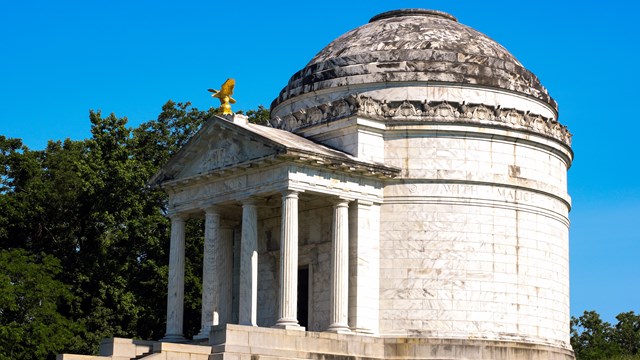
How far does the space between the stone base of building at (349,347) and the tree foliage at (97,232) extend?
19.6 m

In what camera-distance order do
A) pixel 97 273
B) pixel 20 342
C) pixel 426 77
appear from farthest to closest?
pixel 97 273 → pixel 20 342 → pixel 426 77

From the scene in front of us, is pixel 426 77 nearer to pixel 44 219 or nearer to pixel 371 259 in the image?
pixel 371 259

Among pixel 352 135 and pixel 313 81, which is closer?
pixel 352 135

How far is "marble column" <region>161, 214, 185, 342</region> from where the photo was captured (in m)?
43.9

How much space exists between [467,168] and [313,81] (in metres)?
7.29

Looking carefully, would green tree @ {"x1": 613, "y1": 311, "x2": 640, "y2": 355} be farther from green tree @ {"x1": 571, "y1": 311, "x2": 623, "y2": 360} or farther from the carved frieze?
the carved frieze

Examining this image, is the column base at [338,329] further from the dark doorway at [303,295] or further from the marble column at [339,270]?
the dark doorway at [303,295]

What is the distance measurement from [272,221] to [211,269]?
9.58 ft

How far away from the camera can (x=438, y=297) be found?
4109cm

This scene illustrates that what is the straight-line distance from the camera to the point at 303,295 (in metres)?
42.8

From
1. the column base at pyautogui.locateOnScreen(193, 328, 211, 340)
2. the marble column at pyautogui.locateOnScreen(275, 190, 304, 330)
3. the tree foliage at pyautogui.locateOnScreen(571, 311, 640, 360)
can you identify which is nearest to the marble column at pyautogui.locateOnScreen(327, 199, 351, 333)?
the marble column at pyautogui.locateOnScreen(275, 190, 304, 330)

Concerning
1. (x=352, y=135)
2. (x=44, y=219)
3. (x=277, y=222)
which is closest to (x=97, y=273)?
(x=44, y=219)

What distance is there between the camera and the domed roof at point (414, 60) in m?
44.0

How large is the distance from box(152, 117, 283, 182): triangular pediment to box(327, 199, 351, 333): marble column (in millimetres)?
3274
